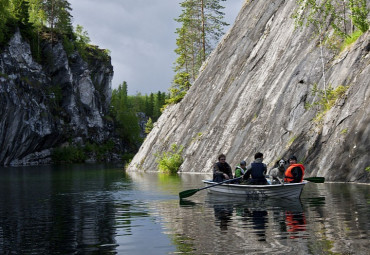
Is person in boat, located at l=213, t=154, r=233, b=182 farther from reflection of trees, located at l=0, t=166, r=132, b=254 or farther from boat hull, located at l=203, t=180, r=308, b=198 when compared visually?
reflection of trees, located at l=0, t=166, r=132, b=254

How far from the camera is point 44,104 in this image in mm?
89938

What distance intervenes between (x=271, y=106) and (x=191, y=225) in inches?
978

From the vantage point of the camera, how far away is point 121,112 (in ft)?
448

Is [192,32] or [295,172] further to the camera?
[192,32]

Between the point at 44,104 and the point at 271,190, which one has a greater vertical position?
the point at 44,104

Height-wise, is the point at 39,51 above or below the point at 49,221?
above

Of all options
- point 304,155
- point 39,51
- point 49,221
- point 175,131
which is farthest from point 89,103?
point 49,221

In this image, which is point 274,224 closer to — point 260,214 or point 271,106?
point 260,214

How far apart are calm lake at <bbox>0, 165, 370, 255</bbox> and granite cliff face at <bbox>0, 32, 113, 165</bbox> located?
60.8 m

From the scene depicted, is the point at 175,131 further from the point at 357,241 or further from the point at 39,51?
the point at 39,51

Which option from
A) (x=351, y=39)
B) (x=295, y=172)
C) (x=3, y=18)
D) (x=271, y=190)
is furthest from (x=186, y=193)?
(x=3, y=18)

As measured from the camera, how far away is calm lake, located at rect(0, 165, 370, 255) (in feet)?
33.9

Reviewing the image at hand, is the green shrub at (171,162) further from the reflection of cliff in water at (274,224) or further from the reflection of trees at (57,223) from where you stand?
the reflection of cliff in water at (274,224)

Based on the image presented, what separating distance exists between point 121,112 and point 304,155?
11053 centimetres
